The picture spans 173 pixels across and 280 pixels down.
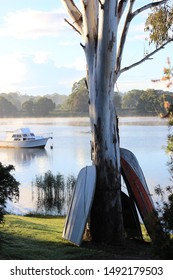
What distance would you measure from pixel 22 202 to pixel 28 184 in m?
2.62

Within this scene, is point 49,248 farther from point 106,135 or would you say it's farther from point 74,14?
point 74,14

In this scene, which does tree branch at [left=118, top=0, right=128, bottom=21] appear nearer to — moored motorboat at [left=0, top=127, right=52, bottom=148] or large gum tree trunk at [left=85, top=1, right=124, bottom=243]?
large gum tree trunk at [left=85, top=1, right=124, bottom=243]

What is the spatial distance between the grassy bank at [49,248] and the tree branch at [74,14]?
229 cm

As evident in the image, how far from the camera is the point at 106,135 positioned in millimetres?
5582

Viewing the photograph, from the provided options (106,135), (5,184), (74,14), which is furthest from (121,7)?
(5,184)

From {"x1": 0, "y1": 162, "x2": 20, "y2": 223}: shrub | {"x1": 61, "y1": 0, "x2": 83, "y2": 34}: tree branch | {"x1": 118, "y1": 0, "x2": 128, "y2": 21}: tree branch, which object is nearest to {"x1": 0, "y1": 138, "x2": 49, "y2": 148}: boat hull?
{"x1": 61, "y1": 0, "x2": 83, "y2": 34}: tree branch

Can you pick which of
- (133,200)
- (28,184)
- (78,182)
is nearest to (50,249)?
(78,182)

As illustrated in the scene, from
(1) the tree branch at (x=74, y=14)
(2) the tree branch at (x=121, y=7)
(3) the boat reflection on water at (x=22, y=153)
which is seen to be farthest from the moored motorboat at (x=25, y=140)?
(2) the tree branch at (x=121, y=7)

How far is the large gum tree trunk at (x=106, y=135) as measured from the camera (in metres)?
5.54

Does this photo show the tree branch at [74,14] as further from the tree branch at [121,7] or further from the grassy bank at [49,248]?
the grassy bank at [49,248]

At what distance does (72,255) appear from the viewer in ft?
15.6

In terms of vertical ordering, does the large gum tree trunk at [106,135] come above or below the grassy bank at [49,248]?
above

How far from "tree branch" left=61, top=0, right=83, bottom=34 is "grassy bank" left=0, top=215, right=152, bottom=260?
7.52 ft

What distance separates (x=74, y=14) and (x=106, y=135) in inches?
57.3
